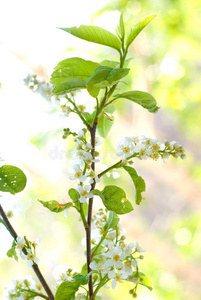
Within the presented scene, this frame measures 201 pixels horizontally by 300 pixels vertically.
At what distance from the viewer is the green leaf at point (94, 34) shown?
376 millimetres

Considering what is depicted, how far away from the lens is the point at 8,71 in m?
1.45

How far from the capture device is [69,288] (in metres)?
0.38

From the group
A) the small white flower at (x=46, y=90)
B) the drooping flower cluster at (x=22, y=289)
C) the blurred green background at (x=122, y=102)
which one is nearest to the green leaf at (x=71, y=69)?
the small white flower at (x=46, y=90)

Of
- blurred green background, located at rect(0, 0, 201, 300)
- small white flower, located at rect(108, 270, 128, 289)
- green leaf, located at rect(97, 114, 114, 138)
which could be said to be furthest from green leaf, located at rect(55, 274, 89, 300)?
blurred green background, located at rect(0, 0, 201, 300)

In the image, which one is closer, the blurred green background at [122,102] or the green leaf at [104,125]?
the green leaf at [104,125]

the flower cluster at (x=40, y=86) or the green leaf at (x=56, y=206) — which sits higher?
the flower cluster at (x=40, y=86)

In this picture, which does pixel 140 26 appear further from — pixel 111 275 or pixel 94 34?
pixel 111 275

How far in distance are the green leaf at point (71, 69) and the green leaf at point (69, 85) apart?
0.09 ft

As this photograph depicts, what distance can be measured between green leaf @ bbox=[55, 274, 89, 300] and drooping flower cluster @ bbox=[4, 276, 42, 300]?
4 cm

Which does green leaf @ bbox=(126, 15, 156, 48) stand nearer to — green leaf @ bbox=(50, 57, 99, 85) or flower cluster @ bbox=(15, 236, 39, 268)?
green leaf @ bbox=(50, 57, 99, 85)

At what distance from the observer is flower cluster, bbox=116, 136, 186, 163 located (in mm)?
373

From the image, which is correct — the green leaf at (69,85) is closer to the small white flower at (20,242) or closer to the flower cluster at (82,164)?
the flower cluster at (82,164)

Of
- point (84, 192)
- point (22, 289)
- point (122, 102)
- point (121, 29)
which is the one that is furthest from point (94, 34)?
point (122, 102)

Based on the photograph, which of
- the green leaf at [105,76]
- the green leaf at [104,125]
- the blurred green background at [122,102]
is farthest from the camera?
the blurred green background at [122,102]
